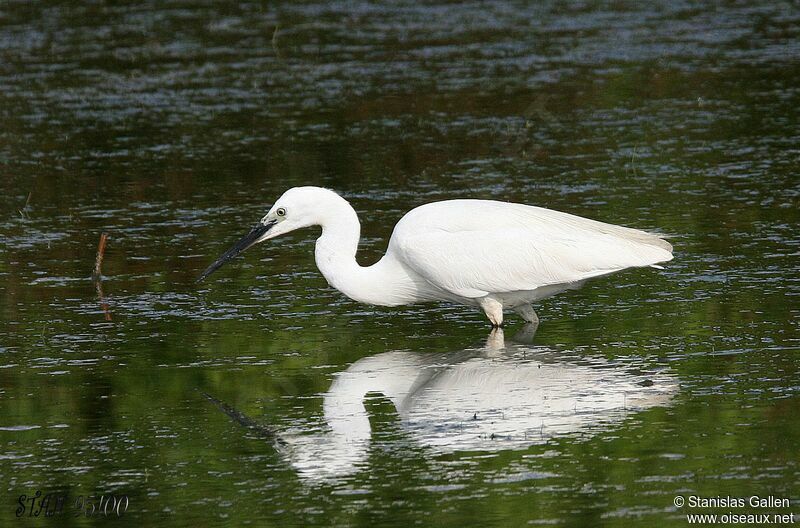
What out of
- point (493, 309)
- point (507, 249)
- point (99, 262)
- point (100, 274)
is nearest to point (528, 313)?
point (493, 309)

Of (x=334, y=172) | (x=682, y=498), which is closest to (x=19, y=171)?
(x=334, y=172)

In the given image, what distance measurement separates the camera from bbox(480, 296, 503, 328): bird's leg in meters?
9.76

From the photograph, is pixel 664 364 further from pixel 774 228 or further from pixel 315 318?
pixel 774 228

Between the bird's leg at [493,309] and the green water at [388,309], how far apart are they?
0.79ft

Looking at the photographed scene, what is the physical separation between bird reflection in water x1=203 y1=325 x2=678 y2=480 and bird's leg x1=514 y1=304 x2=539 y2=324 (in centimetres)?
58

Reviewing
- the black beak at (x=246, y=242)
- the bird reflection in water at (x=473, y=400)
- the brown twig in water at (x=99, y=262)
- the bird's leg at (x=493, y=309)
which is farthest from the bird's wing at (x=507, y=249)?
the brown twig in water at (x=99, y=262)

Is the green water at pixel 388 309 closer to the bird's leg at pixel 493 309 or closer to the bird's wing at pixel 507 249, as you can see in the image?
the bird's leg at pixel 493 309

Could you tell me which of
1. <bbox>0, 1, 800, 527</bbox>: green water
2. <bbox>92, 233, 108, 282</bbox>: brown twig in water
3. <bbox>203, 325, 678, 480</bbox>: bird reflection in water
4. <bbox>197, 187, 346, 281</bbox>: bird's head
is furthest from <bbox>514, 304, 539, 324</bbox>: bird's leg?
<bbox>92, 233, 108, 282</bbox>: brown twig in water

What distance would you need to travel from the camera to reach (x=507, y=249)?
381 inches

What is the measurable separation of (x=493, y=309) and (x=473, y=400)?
5.64ft

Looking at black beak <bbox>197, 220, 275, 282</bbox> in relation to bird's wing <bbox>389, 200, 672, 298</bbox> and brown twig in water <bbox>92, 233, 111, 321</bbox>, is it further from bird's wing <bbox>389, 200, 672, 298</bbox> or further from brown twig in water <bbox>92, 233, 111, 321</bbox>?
bird's wing <bbox>389, 200, 672, 298</bbox>

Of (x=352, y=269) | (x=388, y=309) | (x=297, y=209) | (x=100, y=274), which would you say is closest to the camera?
(x=352, y=269)

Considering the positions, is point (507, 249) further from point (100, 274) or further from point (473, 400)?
point (100, 274)

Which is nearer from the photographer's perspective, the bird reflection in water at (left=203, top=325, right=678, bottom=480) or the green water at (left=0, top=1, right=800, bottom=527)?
the green water at (left=0, top=1, right=800, bottom=527)
